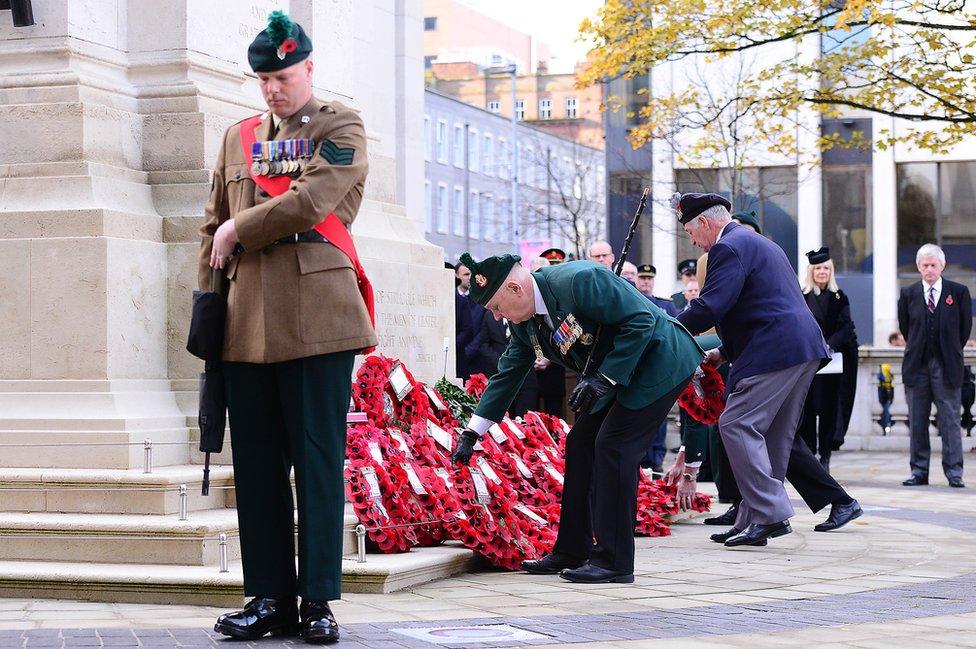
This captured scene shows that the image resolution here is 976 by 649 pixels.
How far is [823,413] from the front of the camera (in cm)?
1580

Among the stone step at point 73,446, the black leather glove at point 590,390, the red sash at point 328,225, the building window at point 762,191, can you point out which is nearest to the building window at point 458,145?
the building window at point 762,191

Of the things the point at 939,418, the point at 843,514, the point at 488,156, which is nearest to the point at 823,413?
the point at 939,418

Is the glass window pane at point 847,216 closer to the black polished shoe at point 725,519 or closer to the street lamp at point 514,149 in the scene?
the street lamp at point 514,149

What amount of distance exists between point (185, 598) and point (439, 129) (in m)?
67.8

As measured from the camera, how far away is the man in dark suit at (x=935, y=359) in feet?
50.2

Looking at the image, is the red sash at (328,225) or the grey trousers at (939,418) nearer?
the red sash at (328,225)

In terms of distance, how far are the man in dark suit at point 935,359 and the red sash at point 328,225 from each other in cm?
1011

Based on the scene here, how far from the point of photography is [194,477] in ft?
26.2

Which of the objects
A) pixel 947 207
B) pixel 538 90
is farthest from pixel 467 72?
pixel 947 207

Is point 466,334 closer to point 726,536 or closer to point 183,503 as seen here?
point 726,536

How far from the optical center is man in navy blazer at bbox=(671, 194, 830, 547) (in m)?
9.44

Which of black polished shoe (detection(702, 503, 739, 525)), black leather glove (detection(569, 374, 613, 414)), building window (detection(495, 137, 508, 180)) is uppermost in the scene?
building window (detection(495, 137, 508, 180))

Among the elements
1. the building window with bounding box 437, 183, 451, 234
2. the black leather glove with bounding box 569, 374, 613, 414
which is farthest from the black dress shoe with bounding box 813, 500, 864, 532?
the building window with bounding box 437, 183, 451, 234

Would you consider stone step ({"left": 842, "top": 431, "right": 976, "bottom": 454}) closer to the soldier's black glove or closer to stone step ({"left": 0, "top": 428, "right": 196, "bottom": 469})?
the soldier's black glove
